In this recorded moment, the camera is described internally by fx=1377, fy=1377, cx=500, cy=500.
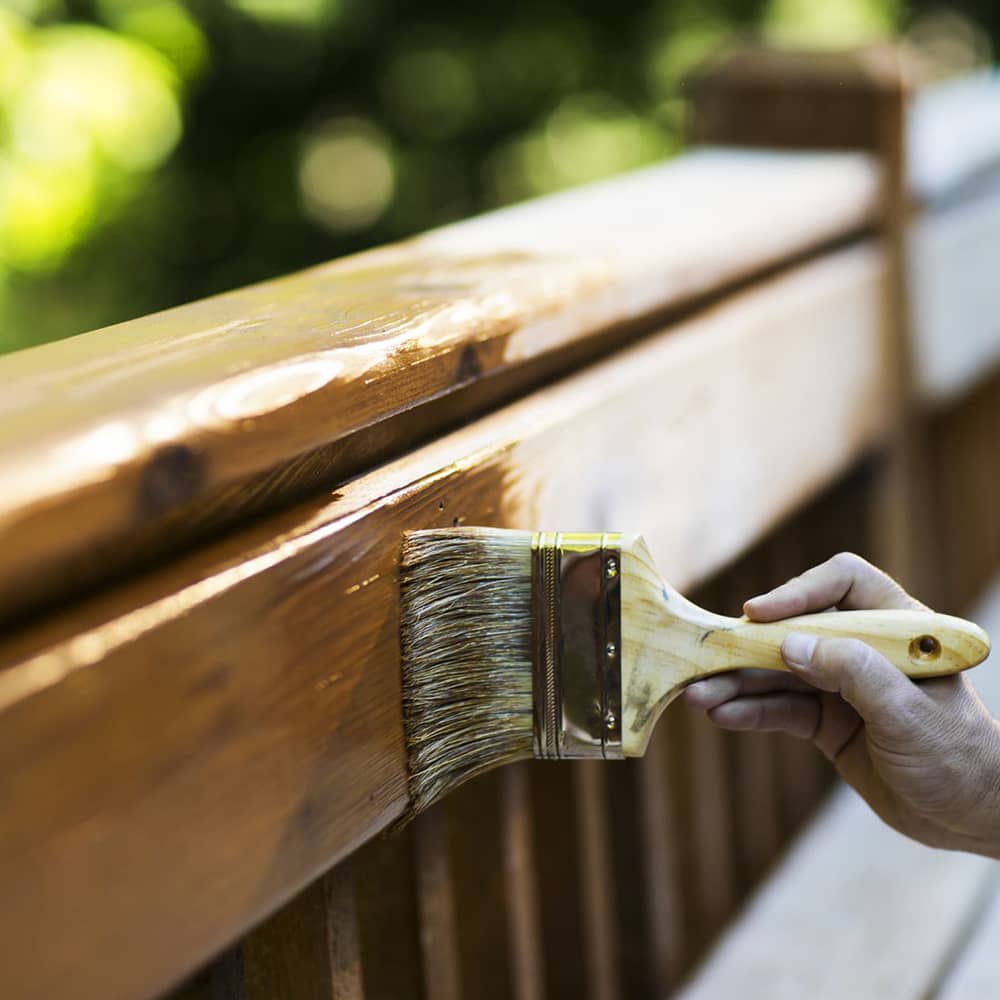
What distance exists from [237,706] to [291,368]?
173 millimetres

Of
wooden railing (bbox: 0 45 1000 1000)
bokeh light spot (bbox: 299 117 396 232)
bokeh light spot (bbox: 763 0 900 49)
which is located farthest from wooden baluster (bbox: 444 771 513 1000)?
bokeh light spot (bbox: 763 0 900 49)

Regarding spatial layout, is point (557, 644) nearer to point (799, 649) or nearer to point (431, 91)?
point (799, 649)

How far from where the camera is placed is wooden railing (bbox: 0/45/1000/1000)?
22.9 inches

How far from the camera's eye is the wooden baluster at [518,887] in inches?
43.9

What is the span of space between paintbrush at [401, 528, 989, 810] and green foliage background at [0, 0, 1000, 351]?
11.6ft

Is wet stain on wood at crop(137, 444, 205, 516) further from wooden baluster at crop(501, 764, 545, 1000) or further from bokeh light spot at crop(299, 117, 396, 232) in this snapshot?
bokeh light spot at crop(299, 117, 396, 232)

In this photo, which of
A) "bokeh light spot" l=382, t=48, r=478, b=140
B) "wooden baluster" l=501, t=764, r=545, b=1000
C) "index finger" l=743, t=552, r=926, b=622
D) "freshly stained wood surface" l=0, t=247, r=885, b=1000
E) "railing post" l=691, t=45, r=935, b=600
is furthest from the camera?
"bokeh light spot" l=382, t=48, r=478, b=140

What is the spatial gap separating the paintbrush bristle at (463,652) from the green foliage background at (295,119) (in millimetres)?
3525

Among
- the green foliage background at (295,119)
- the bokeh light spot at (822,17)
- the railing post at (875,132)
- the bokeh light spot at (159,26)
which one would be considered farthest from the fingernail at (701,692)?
the bokeh light spot at (822,17)

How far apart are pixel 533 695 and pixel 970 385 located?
1406 millimetres

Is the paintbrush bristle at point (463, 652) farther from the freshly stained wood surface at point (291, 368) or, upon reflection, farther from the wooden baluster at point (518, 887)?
the wooden baluster at point (518, 887)

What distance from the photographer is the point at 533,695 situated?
85 centimetres

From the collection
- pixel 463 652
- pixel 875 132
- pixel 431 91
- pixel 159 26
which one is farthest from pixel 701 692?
pixel 431 91

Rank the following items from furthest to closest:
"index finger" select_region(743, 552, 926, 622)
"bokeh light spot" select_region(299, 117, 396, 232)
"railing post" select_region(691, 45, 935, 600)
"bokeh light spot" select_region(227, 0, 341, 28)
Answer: "bokeh light spot" select_region(299, 117, 396, 232)
"bokeh light spot" select_region(227, 0, 341, 28)
"railing post" select_region(691, 45, 935, 600)
"index finger" select_region(743, 552, 926, 622)
